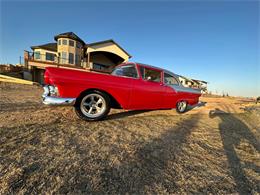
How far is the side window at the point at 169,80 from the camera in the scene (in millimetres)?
5379

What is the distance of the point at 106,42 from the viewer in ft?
77.4

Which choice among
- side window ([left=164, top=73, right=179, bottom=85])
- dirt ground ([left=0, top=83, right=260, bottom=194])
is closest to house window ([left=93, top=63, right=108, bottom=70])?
side window ([left=164, top=73, right=179, bottom=85])

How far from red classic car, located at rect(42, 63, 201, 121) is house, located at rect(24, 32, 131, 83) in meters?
19.9

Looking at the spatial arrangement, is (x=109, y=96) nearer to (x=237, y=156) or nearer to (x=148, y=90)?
(x=148, y=90)

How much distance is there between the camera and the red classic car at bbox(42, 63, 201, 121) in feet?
11.6

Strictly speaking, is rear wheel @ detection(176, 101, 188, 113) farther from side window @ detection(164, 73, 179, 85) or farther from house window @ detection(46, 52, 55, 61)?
house window @ detection(46, 52, 55, 61)

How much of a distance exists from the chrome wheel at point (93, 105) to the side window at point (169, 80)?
252 cm

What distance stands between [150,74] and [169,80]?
99cm

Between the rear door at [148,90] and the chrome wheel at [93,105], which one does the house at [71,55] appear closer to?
the rear door at [148,90]

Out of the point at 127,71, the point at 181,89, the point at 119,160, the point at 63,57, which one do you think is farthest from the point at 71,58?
the point at 119,160


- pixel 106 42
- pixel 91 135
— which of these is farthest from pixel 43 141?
pixel 106 42

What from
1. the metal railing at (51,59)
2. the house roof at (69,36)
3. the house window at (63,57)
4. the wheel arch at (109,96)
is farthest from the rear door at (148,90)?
the house roof at (69,36)

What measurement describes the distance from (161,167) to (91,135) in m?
1.55

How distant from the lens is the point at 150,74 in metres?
4.91
